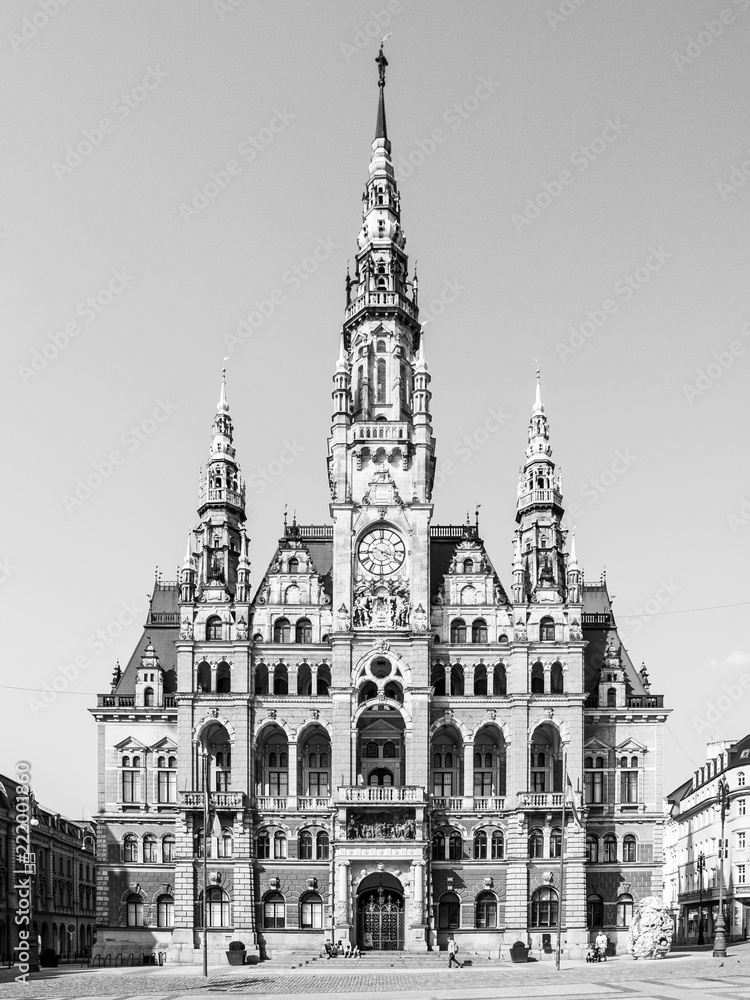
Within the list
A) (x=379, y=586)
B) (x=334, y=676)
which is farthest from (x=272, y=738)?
(x=379, y=586)

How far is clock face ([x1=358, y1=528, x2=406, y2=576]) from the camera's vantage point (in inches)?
3907

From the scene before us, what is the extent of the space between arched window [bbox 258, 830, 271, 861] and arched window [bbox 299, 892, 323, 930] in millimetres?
4257

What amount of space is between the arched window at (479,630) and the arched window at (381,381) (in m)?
20.8

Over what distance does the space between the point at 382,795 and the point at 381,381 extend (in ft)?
116

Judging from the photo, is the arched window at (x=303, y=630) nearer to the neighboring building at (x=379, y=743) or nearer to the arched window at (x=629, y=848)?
the neighboring building at (x=379, y=743)

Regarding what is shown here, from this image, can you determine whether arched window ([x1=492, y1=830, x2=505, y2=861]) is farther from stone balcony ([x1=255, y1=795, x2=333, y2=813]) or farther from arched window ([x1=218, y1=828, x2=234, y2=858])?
arched window ([x1=218, y1=828, x2=234, y2=858])

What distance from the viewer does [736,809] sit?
111625 mm

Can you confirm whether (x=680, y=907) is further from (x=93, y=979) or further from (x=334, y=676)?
(x=93, y=979)

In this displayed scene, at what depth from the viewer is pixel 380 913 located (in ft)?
301

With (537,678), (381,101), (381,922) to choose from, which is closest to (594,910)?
(381,922)

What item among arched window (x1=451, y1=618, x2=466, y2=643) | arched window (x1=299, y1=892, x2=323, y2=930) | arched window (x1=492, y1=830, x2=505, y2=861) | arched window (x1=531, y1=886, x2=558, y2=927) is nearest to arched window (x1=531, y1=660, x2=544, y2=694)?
arched window (x1=451, y1=618, x2=466, y2=643)

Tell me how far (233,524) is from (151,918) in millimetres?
32543

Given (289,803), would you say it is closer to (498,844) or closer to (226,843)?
(226,843)

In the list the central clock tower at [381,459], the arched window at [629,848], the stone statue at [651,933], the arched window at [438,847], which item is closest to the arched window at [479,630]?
the central clock tower at [381,459]
